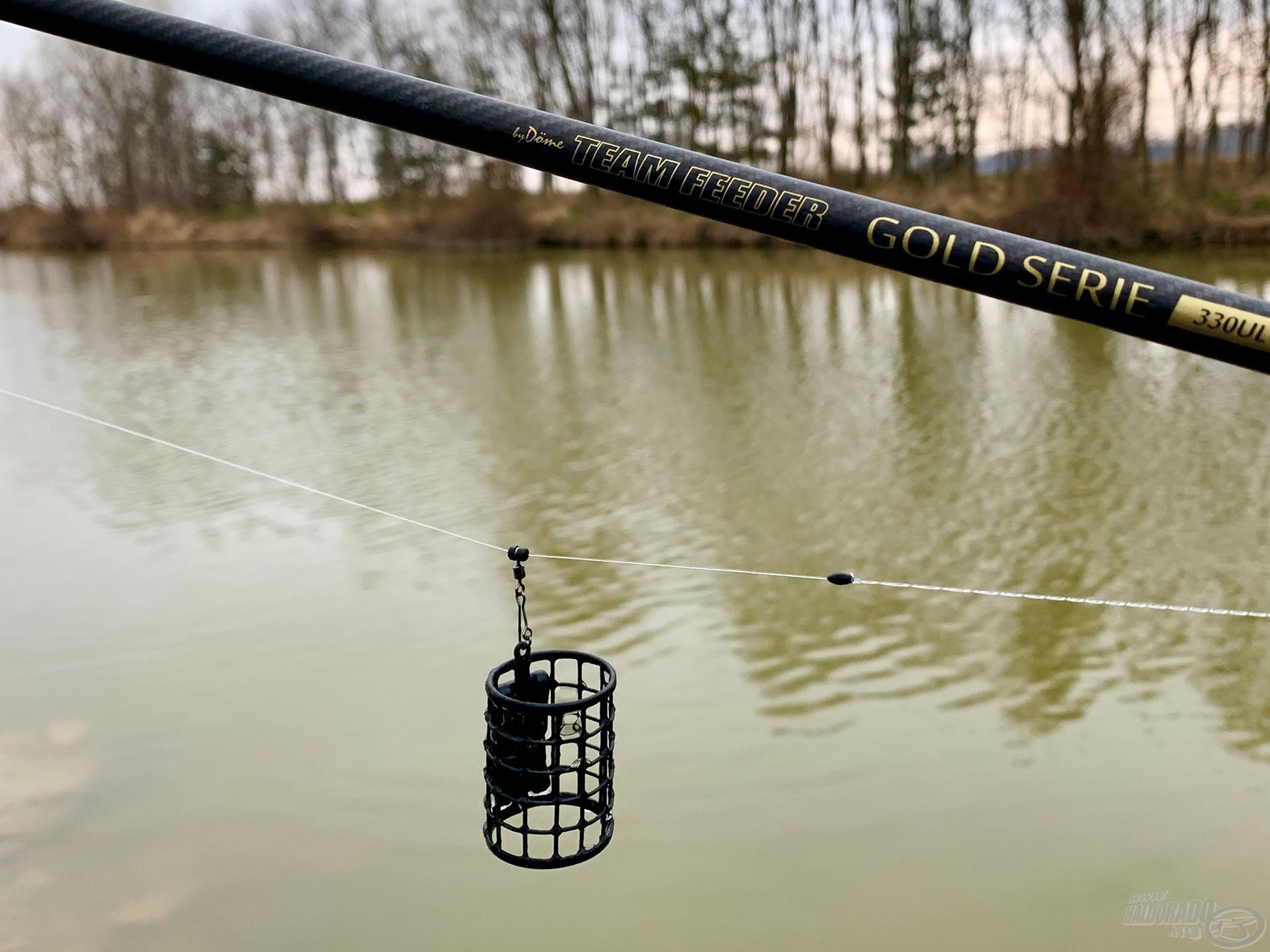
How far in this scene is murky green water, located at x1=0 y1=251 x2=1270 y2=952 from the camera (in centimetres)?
441

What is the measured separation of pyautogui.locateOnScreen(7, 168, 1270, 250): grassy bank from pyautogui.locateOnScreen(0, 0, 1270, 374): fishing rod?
26496 mm

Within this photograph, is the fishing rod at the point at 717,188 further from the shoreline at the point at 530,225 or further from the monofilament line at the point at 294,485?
the shoreline at the point at 530,225

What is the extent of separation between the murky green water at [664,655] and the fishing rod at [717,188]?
331cm

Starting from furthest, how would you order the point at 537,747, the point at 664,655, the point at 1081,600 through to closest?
the point at 664,655 < the point at 1081,600 < the point at 537,747

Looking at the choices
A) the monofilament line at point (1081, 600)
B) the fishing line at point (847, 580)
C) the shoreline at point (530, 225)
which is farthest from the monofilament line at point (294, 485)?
the shoreline at point (530, 225)

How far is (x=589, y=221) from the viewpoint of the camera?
37.5 metres

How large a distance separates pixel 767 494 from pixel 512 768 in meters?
6.66

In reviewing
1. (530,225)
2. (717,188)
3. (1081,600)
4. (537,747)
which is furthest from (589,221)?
(717,188)

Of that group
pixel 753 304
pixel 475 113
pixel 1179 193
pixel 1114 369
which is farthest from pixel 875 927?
pixel 1179 193

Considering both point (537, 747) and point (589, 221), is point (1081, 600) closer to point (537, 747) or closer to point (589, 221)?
point (537, 747)

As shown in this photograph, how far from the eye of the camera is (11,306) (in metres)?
24.4

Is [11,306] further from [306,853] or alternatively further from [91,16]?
[91,16]

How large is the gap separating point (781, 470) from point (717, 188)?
8.58 m

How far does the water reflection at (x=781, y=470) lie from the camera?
6.55 m
